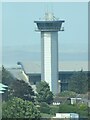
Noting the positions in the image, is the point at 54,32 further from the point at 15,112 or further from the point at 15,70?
the point at 15,112

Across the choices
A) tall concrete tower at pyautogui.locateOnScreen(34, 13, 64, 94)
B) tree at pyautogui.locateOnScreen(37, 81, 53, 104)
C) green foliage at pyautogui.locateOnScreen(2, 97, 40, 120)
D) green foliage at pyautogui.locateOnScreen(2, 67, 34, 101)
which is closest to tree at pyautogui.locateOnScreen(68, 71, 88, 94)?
tall concrete tower at pyautogui.locateOnScreen(34, 13, 64, 94)

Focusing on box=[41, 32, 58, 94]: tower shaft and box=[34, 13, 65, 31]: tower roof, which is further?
box=[34, 13, 65, 31]: tower roof

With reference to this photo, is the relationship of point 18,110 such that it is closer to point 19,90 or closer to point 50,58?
point 19,90

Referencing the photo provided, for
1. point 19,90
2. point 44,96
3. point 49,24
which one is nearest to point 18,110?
point 19,90

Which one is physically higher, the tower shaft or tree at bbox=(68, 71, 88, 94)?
the tower shaft

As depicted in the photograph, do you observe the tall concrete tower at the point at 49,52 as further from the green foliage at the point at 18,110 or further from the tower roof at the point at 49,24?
the green foliage at the point at 18,110

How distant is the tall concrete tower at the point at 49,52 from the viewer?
1622 cm

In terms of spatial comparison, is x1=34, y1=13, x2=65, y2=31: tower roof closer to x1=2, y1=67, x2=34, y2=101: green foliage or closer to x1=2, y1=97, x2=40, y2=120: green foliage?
x1=2, y1=67, x2=34, y2=101: green foliage

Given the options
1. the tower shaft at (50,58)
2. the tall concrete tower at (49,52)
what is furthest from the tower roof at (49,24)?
the tower shaft at (50,58)

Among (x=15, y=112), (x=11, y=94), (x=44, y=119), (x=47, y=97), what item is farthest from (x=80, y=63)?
(x=15, y=112)

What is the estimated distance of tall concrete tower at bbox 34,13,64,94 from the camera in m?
16.2

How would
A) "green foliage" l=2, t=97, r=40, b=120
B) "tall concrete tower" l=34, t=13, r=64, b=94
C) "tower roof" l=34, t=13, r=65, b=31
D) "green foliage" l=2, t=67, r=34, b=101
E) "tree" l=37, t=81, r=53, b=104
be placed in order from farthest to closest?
"tower roof" l=34, t=13, r=65, b=31, "tall concrete tower" l=34, t=13, r=64, b=94, "tree" l=37, t=81, r=53, b=104, "green foliage" l=2, t=67, r=34, b=101, "green foliage" l=2, t=97, r=40, b=120

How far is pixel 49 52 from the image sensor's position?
1630 cm

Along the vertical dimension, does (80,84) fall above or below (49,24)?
below
